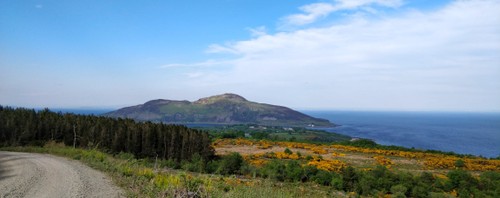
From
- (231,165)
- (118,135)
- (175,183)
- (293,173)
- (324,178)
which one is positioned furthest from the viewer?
(118,135)

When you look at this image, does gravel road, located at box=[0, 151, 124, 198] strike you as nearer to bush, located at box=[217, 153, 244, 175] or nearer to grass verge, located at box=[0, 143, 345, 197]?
grass verge, located at box=[0, 143, 345, 197]

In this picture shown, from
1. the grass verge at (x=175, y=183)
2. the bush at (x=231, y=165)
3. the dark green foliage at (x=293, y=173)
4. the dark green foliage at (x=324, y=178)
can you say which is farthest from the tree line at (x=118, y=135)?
the dark green foliage at (x=324, y=178)

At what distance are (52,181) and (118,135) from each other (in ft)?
99.8

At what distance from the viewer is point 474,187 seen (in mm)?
26656

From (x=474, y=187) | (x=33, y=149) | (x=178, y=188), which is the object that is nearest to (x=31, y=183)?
(x=178, y=188)

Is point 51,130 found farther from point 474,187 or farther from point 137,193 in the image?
point 474,187

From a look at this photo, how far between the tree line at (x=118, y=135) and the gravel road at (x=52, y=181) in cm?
2505

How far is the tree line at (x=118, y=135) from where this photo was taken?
41.8 m

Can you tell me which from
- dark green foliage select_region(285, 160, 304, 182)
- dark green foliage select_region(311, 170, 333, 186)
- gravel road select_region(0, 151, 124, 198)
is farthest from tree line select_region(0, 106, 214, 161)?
gravel road select_region(0, 151, 124, 198)

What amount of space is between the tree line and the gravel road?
25050 mm

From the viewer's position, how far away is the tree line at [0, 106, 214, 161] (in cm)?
4175

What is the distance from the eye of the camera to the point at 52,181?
13.6 metres

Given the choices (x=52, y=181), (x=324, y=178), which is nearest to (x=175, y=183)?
(x=52, y=181)

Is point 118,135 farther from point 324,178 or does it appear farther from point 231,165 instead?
point 324,178
